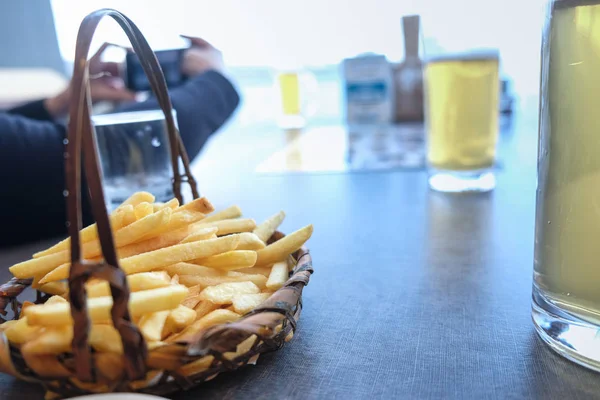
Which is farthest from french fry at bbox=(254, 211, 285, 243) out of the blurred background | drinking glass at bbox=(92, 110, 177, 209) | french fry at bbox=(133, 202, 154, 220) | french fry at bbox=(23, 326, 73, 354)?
the blurred background

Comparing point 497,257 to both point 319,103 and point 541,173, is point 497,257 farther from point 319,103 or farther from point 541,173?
point 319,103

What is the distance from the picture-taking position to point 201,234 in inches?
17.9

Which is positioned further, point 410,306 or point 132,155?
point 132,155

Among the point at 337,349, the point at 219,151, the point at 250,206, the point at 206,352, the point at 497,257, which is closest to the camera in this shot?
the point at 206,352

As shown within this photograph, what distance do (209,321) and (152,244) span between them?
107 mm

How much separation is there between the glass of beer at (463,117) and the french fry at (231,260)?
65cm

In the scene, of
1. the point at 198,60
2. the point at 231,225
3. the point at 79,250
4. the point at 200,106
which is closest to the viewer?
the point at 79,250

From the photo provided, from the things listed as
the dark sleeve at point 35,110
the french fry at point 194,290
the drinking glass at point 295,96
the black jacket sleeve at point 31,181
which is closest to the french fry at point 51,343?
the french fry at point 194,290

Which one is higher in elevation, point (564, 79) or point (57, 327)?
point (564, 79)

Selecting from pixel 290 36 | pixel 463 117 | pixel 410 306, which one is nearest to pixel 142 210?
pixel 410 306

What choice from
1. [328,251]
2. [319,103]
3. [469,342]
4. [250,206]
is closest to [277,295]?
[469,342]

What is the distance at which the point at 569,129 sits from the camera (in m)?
0.37

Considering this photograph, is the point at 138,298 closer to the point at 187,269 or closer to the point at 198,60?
the point at 187,269

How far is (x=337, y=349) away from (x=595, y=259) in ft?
0.70
